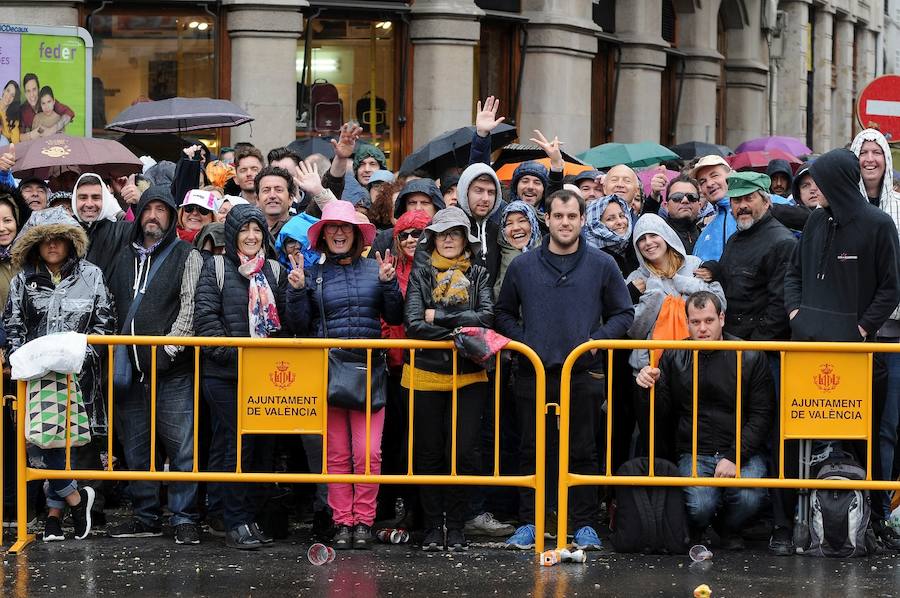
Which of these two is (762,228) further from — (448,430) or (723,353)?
(448,430)

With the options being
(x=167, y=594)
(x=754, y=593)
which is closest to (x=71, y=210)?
(x=167, y=594)

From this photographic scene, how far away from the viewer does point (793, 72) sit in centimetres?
3866

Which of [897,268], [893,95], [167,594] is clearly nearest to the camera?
[167,594]

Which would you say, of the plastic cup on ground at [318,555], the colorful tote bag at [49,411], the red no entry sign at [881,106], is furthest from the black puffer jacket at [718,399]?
the red no entry sign at [881,106]

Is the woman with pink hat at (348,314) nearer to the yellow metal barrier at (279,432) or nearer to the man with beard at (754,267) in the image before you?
the yellow metal barrier at (279,432)

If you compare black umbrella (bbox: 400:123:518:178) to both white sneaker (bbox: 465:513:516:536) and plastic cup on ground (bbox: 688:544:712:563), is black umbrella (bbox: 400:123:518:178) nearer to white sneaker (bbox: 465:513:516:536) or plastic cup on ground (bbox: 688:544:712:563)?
white sneaker (bbox: 465:513:516:536)

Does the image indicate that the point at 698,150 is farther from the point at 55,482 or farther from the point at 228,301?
the point at 55,482

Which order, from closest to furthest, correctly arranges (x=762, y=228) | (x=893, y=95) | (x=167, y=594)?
(x=167, y=594) < (x=762, y=228) < (x=893, y=95)

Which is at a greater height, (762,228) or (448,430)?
(762,228)

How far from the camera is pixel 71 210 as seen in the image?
10734mm

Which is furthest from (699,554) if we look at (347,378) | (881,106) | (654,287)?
(881,106)

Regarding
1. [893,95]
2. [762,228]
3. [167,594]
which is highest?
[893,95]

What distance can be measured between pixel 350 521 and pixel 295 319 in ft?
4.09

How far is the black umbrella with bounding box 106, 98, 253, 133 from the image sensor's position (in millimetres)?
14578
